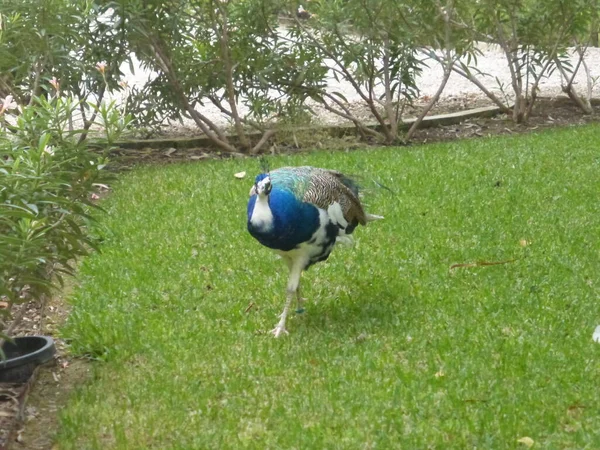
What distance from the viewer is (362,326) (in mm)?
5266

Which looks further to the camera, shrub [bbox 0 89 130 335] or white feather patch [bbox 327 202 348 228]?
white feather patch [bbox 327 202 348 228]

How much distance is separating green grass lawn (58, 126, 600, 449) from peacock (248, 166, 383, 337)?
0.39m

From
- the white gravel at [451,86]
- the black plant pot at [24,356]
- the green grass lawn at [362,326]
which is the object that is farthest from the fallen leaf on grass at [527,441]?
the white gravel at [451,86]

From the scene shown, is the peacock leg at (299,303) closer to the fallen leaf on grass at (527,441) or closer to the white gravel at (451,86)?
the fallen leaf on grass at (527,441)

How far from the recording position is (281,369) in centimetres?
476

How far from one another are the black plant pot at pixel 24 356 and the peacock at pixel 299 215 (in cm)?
114

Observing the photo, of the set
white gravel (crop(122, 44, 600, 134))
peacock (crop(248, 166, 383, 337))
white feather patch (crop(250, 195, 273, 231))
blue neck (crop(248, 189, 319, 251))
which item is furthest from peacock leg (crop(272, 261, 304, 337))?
white gravel (crop(122, 44, 600, 134))

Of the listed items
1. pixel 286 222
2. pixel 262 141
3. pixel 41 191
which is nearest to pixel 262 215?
pixel 286 222

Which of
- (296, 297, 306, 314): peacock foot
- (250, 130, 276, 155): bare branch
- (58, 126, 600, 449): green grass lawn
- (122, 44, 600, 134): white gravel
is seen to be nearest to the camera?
(58, 126, 600, 449): green grass lawn

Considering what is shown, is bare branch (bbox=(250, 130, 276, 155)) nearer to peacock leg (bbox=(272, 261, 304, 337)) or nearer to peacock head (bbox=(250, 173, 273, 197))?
peacock leg (bbox=(272, 261, 304, 337))

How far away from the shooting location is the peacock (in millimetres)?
4770

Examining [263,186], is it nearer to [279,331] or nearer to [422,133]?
[279,331]

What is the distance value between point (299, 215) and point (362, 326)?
0.75 m

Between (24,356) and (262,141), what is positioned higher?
(262,141)
